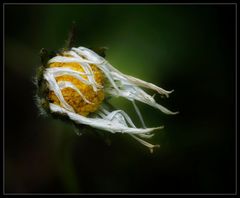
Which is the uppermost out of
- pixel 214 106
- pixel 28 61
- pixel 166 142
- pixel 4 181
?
pixel 28 61

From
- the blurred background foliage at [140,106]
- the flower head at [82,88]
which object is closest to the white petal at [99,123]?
the flower head at [82,88]

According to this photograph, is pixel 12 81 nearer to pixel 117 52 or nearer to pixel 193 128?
pixel 117 52

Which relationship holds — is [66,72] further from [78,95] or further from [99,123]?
[99,123]

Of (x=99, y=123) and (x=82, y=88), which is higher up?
(x=82, y=88)

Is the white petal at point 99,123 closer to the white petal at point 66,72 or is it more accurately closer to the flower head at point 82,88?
the flower head at point 82,88

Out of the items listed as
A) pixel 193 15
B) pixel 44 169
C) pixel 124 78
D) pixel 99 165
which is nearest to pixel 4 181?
pixel 44 169

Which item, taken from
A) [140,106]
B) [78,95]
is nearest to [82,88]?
[78,95]
